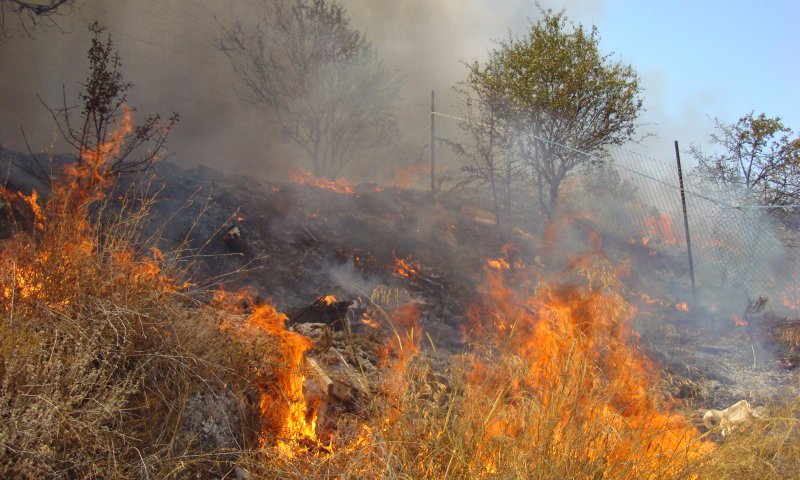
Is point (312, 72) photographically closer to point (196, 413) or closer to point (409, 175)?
point (409, 175)

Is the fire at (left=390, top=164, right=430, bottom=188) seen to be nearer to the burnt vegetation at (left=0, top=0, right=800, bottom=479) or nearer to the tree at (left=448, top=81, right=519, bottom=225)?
the burnt vegetation at (left=0, top=0, right=800, bottom=479)

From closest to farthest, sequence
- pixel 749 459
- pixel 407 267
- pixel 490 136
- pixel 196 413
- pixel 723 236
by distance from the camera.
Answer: pixel 749 459 < pixel 196 413 < pixel 407 267 < pixel 723 236 < pixel 490 136

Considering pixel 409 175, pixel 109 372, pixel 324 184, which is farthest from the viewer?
pixel 409 175

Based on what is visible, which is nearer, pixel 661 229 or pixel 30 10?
pixel 30 10

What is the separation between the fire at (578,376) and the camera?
284cm

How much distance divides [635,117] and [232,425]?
12955 mm

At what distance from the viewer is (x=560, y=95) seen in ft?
43.6

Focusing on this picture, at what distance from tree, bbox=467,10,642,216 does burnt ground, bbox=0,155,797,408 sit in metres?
2.25

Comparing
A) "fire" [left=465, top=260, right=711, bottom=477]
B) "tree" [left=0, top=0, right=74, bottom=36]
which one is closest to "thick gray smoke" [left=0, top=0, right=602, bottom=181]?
"tree" [left=0, top=0, right=74, bottom=36]

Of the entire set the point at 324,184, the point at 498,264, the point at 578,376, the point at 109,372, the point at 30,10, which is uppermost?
the point at 30,10

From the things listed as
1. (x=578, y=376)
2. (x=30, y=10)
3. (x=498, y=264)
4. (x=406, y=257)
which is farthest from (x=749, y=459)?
(x=30, y=10)

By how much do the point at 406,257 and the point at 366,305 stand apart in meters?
2.66

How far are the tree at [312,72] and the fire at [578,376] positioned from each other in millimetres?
8909

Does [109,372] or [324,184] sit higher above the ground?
[324,184]
